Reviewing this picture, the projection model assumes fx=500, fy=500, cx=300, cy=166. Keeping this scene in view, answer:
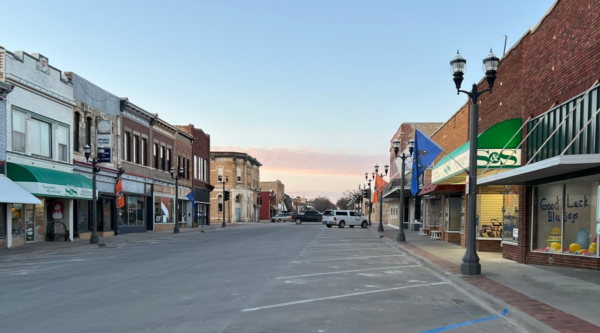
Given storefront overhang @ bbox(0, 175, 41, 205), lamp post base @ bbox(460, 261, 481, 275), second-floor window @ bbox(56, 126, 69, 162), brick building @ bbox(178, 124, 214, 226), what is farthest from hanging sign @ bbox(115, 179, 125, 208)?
lamp post base @ bbox(460, 261, 481, 275)

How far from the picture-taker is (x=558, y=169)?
454 inches

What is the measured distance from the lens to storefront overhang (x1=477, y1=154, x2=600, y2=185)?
10.1 m

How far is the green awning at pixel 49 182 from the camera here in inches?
896

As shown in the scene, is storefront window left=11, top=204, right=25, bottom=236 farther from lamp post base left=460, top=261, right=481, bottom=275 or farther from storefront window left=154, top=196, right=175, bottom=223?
lamp post base left=460, top=261, right=481, bottom=275

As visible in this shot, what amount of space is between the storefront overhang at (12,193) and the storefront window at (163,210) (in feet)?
63.8

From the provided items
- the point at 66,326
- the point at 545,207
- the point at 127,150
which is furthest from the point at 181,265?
the point at 127,150

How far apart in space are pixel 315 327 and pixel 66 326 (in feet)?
12.0

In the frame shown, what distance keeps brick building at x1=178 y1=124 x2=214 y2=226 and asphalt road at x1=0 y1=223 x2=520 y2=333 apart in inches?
1442

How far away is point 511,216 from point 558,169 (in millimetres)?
5896

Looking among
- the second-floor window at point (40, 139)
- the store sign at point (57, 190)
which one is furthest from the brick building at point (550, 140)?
the second-floor window at point (40, 139)

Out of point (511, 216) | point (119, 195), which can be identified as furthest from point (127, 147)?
point (511, 216)

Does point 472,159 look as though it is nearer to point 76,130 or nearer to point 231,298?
point 231,298

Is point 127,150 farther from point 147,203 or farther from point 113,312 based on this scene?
point 113,312

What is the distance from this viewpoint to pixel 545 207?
1476 cm
